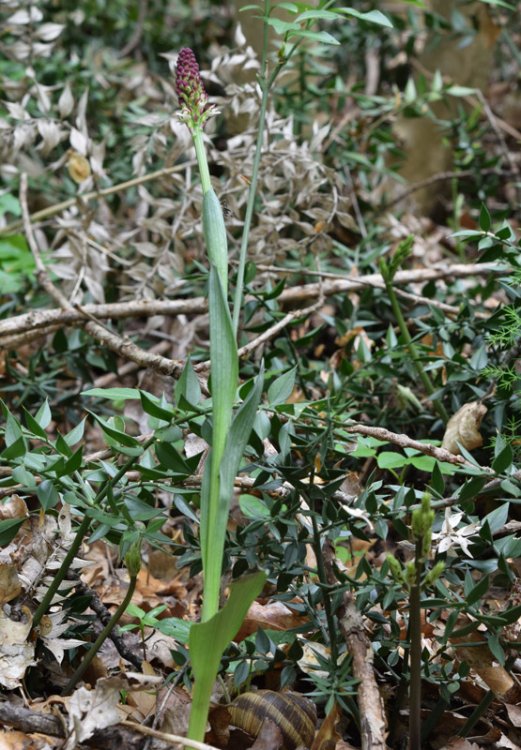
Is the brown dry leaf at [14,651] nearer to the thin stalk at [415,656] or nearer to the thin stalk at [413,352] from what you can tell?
the thin stalk at [415,656]

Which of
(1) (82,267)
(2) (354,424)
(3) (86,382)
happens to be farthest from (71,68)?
(2) (354,424)

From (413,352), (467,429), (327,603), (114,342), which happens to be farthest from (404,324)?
(327,603)

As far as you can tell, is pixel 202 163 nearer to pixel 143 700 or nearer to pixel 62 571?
pixel 62 571

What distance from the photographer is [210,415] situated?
3.19ft

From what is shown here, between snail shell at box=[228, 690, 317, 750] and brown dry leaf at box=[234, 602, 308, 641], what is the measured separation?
229 millimetres

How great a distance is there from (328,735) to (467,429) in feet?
2.06

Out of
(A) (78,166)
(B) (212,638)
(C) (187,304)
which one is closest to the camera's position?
(B) (212,638)

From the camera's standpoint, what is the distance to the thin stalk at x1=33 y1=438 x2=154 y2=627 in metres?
0.98

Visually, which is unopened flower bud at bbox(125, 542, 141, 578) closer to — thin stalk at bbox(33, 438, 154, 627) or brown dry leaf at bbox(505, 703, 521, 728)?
thin stalk at bbox(33, 438, 154, 627)

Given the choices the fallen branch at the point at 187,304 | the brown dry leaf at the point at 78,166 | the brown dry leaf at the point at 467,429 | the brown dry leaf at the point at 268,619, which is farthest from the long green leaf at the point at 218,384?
the brown dry leaf at the point at 78,166

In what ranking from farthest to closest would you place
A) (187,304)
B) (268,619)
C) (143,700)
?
1. (187,304)
2. (268,619)
3. (143,700)

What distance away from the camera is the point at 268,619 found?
1.30 metres

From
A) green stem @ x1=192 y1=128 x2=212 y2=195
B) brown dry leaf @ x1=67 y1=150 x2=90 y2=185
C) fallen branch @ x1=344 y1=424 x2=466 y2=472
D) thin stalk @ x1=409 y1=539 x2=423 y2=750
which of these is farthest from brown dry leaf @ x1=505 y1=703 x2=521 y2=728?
brown dry leaf @ x1=67 y1=150 x2=90 y2=185

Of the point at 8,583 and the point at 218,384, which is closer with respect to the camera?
the point at 218,384
